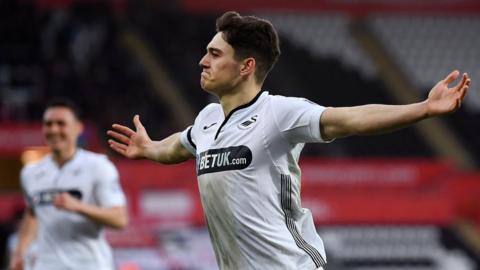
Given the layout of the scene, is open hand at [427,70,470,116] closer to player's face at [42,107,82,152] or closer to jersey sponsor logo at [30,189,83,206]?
jersey sponsor logo at [30,189,83,206]

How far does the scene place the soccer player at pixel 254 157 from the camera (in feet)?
→ 14.7

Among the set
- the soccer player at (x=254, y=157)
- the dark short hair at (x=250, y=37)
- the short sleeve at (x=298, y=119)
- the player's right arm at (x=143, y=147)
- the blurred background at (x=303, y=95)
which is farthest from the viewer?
the blurred background at (x=303, y=95)

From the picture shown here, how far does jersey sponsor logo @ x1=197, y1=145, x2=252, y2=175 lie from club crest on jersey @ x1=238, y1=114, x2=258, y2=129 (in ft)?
0.32

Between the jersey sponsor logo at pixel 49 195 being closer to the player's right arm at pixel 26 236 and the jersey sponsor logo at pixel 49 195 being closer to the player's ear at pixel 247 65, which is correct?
the player's right arm at pixel 26 236

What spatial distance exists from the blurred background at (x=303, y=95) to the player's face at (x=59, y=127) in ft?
15.5

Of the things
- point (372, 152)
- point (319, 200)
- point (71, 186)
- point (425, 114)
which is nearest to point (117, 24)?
point (372, 152)

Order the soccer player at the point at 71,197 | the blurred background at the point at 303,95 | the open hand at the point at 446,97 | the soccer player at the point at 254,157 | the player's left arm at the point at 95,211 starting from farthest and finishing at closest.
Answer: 1. the blurred background at the point at 303,95
2. the soccer player at the point at 71,197
3. the player's left arm at the point at 95,211
4. the soccer player at the point at 254,157
5. the open hand at the point at 446,97

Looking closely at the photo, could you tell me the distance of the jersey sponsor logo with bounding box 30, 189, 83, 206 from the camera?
6918 millimetres

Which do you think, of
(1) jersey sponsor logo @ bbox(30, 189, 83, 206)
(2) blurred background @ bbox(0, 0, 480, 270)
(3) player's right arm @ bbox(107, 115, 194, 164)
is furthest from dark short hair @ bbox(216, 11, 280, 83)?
(2) blurred background @ bbox(0, 0, 480, 270)

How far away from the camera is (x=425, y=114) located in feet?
13.1

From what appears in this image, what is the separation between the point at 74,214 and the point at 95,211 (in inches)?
12.4

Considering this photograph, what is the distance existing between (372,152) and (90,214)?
42.3 ft

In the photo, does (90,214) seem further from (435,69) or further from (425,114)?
(435,69)

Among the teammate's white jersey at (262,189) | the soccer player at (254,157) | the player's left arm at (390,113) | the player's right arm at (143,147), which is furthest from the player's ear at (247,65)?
the player's right arm at (143,147)
